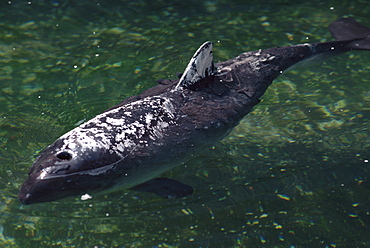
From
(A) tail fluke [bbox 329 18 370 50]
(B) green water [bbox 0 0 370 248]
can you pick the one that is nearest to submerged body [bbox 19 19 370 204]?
(B) green water [bbox 0 0 370 248]

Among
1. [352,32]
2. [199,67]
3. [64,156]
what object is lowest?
[352,32]

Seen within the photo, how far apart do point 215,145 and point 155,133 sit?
1.30 metres

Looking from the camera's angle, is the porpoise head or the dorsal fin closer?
the porpoise head

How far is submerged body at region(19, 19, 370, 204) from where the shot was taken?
15.1 ft

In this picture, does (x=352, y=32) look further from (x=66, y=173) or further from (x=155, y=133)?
(x=66, y=173)

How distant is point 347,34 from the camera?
24.3 feet

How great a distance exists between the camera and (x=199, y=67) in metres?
5.45

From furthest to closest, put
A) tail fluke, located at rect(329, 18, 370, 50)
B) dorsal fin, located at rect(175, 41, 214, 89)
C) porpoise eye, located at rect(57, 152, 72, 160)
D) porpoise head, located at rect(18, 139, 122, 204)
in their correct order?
tail fluke, located at rect(329, 18, 370, 50), dorsal fin, located at rect(175, 41, 214, 89), porpoise eye, located at rect(57, 152, 72, 160), porpoise head, located at rect(18, 139, 122, 204)

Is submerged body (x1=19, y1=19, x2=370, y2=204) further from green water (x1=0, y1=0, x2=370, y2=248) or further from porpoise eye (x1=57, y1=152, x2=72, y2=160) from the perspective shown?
green water (x1=0, y1=0, x2=370, y2=248)

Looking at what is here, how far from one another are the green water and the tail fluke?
0.43 m

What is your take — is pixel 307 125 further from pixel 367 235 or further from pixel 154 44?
pixel 154 44

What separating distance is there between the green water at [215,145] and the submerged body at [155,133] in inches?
18.1

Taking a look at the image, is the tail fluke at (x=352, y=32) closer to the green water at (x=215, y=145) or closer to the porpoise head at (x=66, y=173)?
the green water at (x=215, y=145)

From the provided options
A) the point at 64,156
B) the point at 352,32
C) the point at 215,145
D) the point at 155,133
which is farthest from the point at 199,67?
the point at 352,32
